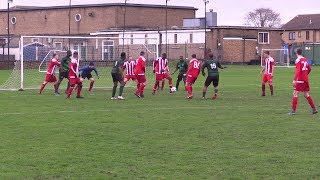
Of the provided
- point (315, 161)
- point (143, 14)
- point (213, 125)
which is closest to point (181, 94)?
point (213, 125)

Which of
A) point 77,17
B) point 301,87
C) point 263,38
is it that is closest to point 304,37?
point 263,38

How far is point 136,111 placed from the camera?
2383 cm

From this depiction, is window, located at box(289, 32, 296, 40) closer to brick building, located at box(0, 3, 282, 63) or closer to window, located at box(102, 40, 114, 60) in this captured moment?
brick building, located at box(0, 3, 282, 63)

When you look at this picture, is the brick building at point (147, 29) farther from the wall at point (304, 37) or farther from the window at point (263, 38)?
the wall at point (304, 37)

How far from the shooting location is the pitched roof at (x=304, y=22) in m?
131

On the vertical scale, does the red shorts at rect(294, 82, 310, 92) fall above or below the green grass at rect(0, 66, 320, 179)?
above

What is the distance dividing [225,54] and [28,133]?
2813 inches

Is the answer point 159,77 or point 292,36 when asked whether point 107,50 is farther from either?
point 292,36

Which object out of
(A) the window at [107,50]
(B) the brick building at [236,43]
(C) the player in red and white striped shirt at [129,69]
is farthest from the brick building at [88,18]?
(C) the player in red and white striped shirt at [129,69]

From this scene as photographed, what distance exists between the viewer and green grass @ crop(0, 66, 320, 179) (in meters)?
12.1

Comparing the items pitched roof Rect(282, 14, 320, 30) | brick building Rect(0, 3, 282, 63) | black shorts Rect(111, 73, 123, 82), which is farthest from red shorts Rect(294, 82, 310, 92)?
pitched roof Rect(282, 14, 320, 30)

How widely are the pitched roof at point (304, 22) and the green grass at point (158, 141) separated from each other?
353 feet

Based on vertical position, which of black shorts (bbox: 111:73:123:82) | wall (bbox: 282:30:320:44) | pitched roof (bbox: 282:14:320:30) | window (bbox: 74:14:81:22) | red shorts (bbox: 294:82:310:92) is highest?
pitched roof (bbox: 282:14:320:30)

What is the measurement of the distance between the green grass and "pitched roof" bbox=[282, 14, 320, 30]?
108 metres
